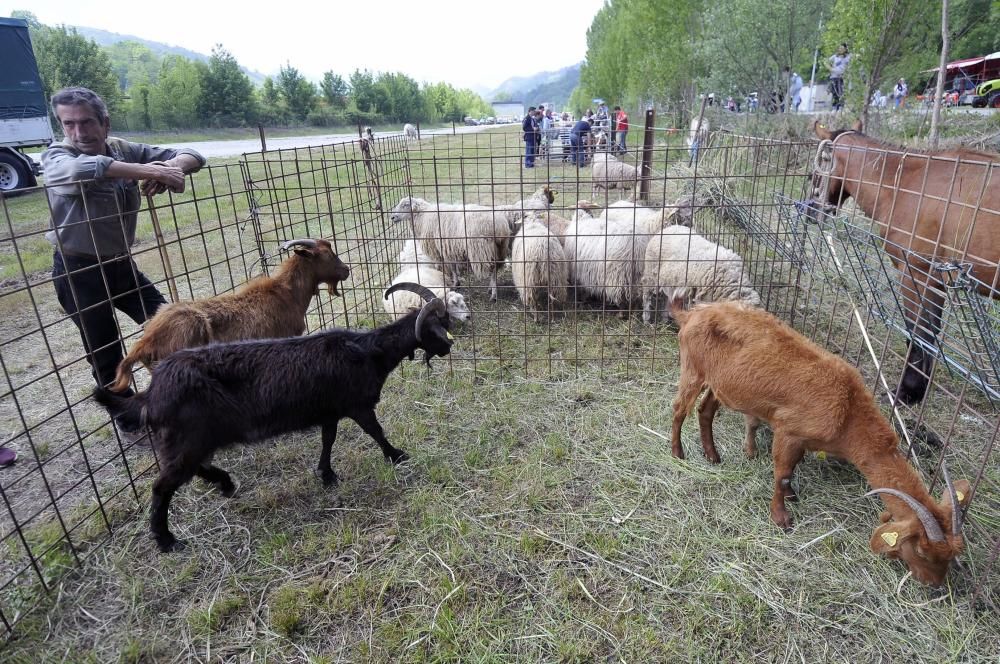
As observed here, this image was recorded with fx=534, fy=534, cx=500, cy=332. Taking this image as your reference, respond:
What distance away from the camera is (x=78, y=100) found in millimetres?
3484

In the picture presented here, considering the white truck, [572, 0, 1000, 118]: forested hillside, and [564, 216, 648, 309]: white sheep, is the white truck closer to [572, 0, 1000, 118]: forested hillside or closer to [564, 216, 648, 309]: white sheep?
[564, 216, 648, 309]: white sheep

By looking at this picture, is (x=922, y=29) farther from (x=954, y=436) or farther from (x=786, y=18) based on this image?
(x=954, y=436)

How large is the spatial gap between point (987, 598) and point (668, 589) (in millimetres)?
1633

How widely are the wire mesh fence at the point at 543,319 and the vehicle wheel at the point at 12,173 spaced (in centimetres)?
608

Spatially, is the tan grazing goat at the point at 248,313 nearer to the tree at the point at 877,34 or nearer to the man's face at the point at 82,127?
the man's face at the point at 82,127

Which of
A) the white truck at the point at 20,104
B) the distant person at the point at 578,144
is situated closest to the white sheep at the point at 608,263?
the distant person at the point at 578,144

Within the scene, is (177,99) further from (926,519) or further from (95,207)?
(926,519)

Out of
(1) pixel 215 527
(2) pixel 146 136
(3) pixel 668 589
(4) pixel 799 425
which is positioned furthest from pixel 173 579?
(2) pixel 146 136

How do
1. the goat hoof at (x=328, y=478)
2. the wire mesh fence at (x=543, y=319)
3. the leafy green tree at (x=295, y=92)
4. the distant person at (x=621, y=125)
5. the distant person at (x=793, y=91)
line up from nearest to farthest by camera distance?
the wire mesh fence at (x=543, y=319) < the goat hoof at (x=328, y=478) < the distant person at (x=621, y=125) < the distant person at (x=793, y=91) < the leafy green tree at (x=295, y=92)

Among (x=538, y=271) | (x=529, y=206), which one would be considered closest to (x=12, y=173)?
(x=529, y=206)

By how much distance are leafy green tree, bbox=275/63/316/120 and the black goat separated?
66316mm

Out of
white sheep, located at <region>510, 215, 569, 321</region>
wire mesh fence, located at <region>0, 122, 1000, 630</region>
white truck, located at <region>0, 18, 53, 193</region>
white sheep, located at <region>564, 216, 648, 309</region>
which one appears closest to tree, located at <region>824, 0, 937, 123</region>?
wire mesh fence, located at <region>0, 122, 1000, 630</region>

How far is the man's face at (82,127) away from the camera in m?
3.48

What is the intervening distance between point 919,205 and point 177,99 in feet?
210
